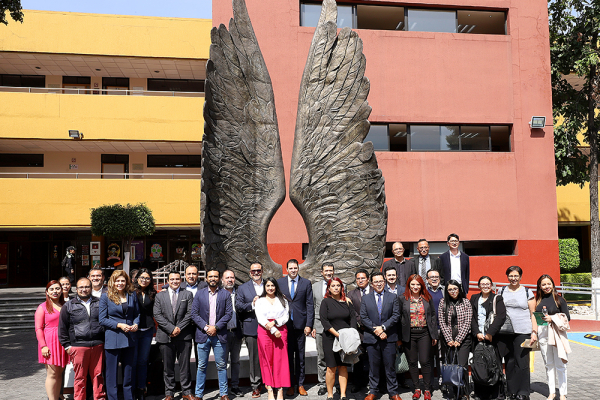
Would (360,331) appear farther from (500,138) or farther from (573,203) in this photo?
(573,203)

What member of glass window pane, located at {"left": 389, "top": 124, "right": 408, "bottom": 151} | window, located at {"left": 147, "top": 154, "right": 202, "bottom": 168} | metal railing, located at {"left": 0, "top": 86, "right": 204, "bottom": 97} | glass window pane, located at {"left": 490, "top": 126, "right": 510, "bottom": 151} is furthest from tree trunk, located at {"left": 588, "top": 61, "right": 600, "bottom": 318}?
window, located at {"left": 147, "top": 154, "right": 202, "bottom": 168}

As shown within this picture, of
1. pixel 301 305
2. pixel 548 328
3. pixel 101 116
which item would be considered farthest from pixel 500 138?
pixel 101 116

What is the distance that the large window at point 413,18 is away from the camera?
Answer: 13266 mm

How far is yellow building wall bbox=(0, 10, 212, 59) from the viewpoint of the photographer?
16.7m

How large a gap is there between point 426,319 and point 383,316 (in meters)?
0.50

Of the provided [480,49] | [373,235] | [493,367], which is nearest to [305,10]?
[480,49]

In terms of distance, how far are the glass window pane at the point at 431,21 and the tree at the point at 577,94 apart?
10.7 feet

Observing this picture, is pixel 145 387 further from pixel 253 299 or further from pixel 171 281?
pixel 253 299

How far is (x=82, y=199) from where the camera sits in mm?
16328

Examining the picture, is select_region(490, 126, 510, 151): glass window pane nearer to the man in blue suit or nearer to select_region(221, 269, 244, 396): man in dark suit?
select_region(221, 269, 244, 396): man in dark suit

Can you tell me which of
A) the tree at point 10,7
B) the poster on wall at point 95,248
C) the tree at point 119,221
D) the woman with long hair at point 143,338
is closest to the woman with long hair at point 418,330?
the woman with long hair at point 143,338

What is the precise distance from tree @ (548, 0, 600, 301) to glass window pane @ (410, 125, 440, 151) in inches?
144

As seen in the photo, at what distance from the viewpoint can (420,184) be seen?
13133 mm

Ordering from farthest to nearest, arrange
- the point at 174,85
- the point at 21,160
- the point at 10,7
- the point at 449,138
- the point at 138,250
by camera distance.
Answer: the point at 174,85, the point at 138,250, the point at 21,160, the point at 449,138, the point at 10,7
